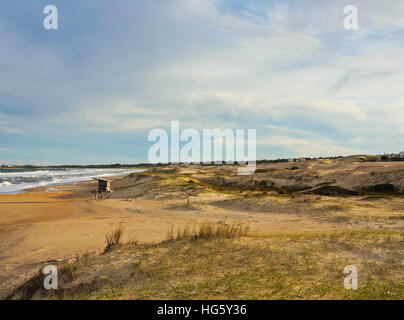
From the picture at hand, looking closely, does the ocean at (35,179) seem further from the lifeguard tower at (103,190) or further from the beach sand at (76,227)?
the beach sand at (76,227)

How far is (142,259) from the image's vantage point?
23.6ft

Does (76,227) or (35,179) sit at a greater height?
(76,227)

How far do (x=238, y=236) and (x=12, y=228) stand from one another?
13322 mm

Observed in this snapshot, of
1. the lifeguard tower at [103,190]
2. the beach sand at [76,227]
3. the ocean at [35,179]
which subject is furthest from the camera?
the ocean at [35,179]

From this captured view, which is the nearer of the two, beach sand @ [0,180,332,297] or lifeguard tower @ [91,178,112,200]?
beach sand @ [0,180,332,297]

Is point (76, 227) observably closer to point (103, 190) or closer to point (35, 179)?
point (103, 190)

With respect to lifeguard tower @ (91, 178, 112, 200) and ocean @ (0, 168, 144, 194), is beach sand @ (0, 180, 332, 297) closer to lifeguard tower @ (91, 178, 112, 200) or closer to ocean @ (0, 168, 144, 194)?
lifeguard tower @ (91, 178, 112, 200)

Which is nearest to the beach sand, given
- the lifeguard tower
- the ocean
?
the lifeguard tower

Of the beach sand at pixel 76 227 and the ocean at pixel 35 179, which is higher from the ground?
the beach sand at pixel 76 227

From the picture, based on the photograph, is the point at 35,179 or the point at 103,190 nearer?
the point at 103,190

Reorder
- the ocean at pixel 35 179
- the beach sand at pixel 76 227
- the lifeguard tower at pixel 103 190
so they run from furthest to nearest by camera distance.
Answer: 1. the ocean at pixel 35 179
2. the lifeguard tower at pixel 103 190
3. the beach sand at pixel 76 227

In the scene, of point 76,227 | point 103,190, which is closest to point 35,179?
point 103,190

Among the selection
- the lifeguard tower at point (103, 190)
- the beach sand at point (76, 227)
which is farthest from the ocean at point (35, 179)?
the beach sand at point (76, 227)
